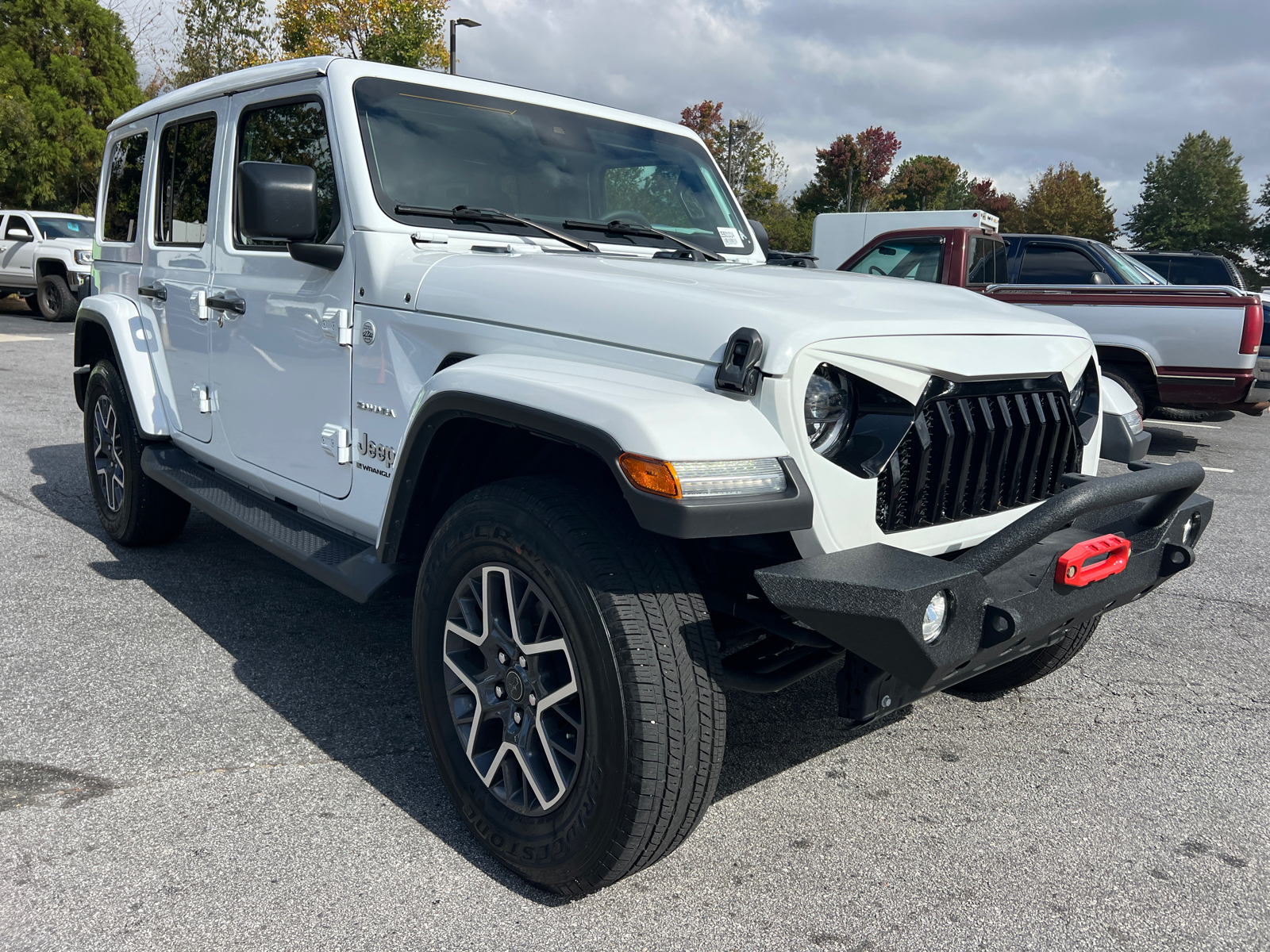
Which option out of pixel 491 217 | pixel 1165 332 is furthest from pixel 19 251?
pixel 1165 332

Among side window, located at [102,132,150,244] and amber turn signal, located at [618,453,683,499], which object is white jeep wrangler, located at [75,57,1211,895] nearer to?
amber turn signal, located at [618,453,683,499]

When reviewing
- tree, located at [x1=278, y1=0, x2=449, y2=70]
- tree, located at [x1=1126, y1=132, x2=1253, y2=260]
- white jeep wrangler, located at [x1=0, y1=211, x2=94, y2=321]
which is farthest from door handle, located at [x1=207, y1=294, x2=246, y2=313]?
tree, located at [x1=1126, y1=132, x2=1253, y2=260]

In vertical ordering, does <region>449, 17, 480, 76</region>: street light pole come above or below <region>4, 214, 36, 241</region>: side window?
above

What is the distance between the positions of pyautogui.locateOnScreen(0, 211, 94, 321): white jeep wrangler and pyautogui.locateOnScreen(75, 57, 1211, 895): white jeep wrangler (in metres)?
16.3

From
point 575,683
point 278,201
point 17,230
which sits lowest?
point 575,683

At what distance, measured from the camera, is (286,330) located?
3322 millimetres

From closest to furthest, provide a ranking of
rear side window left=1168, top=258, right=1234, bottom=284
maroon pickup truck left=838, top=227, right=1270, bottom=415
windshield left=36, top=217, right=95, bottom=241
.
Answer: maroon pickup truck left=838, top=227, right=1270, bottom=415 → rear side window left=1168, top=258, right=1234, bottom=284 → windshield left=36, top=217, right=95, bottom=241

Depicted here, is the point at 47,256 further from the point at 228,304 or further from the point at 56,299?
the point at 228,304

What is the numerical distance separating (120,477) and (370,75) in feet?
8.62

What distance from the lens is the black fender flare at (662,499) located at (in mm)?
1883

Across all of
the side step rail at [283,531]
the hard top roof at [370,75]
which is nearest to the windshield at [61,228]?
the hard top roof at [370,75]

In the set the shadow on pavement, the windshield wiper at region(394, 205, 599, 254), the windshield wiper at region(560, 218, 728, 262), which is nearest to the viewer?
the shadow on pavement

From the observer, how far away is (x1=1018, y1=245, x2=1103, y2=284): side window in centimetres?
1036

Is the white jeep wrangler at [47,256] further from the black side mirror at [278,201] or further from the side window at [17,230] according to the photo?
the black side mirror at [278,201]
